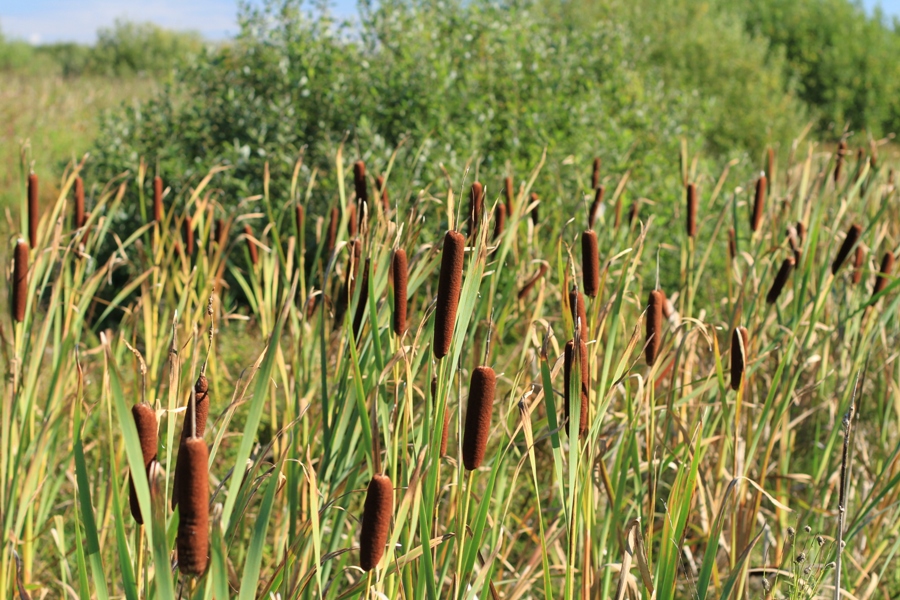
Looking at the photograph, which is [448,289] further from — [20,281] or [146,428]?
[20,281]

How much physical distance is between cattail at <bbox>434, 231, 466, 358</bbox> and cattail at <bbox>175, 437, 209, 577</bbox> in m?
0.35

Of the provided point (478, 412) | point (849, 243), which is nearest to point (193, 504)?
point (478, 412)

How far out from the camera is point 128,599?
85 cm

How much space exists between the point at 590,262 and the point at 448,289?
0.41 m

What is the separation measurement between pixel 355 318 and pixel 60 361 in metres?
0.66

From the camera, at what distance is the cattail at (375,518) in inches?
32.2

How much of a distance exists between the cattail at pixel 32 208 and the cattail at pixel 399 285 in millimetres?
1015

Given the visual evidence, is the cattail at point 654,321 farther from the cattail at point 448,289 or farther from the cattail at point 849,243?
the cattail at point 849,243

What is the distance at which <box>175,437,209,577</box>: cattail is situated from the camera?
0.64 metres

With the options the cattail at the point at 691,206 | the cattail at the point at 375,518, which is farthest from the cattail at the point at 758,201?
the cattail at the point at 375,518

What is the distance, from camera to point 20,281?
145cm

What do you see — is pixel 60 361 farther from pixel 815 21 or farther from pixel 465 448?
pixel 815 21

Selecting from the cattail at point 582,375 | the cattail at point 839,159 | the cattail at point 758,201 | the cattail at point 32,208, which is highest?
the cattail at point 839,159

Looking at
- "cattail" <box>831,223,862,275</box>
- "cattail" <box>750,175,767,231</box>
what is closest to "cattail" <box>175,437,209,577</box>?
"cattail" <box>831,223,862,275</box>
